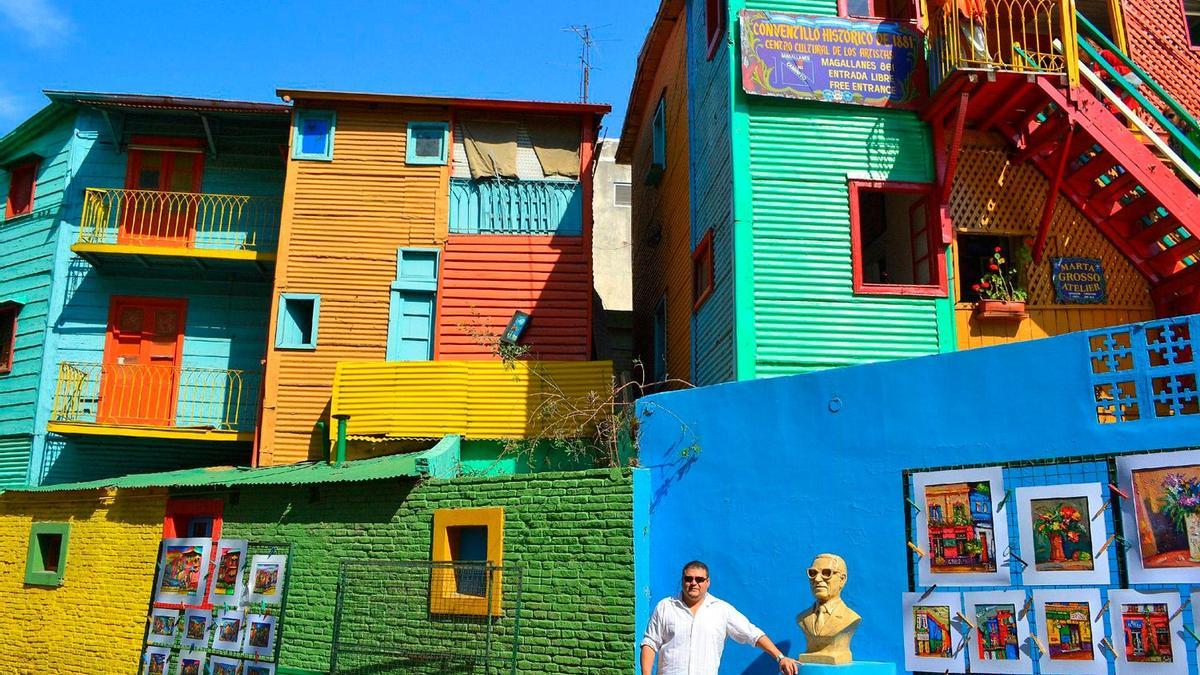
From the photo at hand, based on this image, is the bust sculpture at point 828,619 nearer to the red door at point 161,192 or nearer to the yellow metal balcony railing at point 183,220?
the yellow metal balcony railing at point 183,220

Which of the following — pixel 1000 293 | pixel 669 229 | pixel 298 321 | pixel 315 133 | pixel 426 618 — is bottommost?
pixel 426 618

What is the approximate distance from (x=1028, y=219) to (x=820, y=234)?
2719 millimetres

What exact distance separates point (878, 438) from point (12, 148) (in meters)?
17.2

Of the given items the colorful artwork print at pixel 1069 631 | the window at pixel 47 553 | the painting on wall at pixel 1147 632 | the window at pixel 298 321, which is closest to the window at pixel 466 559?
the colorful artwork print at pixel 1069 631

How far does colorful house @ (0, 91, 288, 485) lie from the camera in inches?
657

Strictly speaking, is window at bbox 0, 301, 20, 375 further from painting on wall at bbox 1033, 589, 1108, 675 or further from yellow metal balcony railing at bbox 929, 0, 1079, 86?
painting on wall at bbox 1033, 589, 1108, 675

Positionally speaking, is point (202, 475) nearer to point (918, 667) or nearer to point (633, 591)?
point (633, 591)

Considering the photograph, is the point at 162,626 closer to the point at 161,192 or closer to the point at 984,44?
the point at 161,192

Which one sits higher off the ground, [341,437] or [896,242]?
[896,242]

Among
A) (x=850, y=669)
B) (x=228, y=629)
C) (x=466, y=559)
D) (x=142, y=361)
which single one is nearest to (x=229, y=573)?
(x=228, y=629)

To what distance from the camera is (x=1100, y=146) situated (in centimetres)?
1140

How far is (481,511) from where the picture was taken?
1057 centimetres

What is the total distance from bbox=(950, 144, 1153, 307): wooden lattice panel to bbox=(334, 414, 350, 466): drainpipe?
8.54m

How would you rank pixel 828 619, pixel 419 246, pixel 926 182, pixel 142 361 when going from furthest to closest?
pixel 142 361
pixel 419 246
pixel 926 182
pixel 828 619
